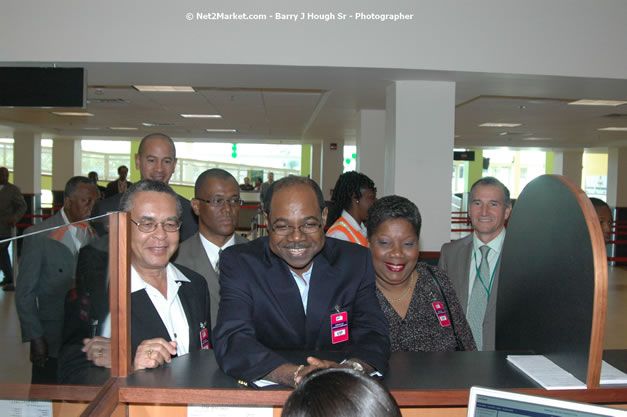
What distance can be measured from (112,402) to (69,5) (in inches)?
187

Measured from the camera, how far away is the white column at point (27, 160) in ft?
51.9

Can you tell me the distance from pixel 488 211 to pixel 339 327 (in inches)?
63.4

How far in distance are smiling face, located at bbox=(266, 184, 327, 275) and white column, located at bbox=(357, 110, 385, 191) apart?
730cm

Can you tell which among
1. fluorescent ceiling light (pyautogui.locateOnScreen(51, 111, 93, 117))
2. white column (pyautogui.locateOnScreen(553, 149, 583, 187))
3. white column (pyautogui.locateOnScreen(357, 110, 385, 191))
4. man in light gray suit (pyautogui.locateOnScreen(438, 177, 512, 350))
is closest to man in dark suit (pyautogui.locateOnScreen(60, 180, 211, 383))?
man in light gray suit (pyautogui.locateOnScreen(438, 177, 512, 350))

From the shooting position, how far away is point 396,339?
2.08m

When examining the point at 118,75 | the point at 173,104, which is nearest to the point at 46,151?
the point at 173,104

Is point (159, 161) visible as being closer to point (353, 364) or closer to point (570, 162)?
point (353, 364)

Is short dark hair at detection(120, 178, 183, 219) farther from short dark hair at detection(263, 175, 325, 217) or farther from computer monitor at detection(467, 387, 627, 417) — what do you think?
computer monitor at detection(467, 387, 627, 417)

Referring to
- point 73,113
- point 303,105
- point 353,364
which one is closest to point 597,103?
point 303,105

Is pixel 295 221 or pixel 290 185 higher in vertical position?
pixel 290 185

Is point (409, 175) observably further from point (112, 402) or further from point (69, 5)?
point (112, 402)

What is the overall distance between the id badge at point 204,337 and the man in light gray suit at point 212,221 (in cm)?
73

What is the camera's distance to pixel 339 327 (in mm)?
1681

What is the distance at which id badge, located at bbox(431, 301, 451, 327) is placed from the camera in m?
2.11
